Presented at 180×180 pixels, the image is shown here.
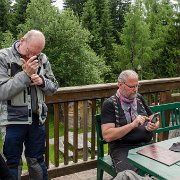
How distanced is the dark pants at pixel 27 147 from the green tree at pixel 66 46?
68.8ft

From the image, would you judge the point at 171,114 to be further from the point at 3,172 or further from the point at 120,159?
the point at 3,172

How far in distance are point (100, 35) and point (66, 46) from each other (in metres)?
8.45

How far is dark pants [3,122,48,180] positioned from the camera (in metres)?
2.69

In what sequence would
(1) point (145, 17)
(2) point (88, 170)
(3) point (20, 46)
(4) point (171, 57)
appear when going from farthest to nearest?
(1) point (145, 17) < (4) point (171, 57) < (2) point (88, 170) < (3) point (20, 46)

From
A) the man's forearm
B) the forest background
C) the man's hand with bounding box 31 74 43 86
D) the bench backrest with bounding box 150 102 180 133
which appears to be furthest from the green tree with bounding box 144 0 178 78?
the man's hand with bounding box 31 74 43 86

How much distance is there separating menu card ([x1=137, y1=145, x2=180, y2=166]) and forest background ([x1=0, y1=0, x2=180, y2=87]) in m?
21.3

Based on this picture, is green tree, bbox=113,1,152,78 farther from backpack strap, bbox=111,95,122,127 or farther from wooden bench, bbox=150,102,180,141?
backpack strap, bbox=111,95,122,127

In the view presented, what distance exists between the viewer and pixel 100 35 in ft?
104

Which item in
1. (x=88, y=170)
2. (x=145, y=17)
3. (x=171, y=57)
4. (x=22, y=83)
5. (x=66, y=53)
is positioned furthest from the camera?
(x=145, y=17)

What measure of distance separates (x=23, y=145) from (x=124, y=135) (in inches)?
33.8

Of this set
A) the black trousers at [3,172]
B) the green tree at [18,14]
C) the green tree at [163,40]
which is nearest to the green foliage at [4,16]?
the green tree at [18,14]

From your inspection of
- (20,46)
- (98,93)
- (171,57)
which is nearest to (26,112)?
(20,46)

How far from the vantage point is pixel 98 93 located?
3.57 m

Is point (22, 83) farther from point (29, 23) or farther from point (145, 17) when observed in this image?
point (145, 17)
